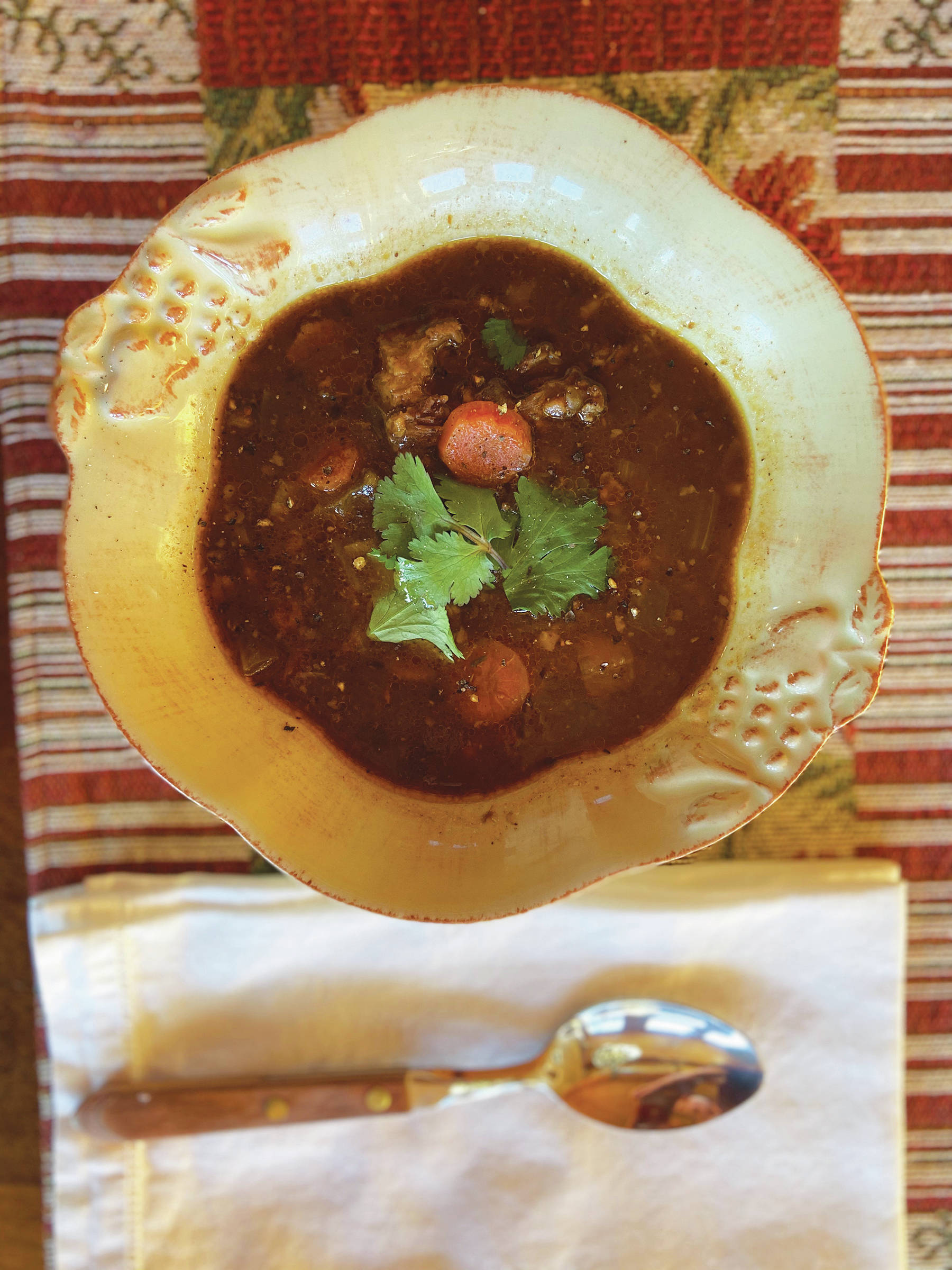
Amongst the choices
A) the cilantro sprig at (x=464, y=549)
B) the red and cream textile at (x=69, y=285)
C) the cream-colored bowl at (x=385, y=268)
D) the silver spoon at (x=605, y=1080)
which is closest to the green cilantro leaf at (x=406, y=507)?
the cilantro sprig at (x=464, y=549)

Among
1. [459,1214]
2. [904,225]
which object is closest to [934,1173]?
[459,1214]

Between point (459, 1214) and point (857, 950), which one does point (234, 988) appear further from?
point (857, 950)

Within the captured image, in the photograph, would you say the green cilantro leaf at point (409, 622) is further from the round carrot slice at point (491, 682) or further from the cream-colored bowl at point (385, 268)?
the cream-colored bowl at point (385, 268)

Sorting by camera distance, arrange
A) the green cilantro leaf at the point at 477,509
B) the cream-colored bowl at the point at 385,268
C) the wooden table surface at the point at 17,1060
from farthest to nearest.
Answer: the wooden table surface at the point at 17,1060 → the green cilantro leaf at the point at 477,509 → the cream-colored bowl at the point at 385,268

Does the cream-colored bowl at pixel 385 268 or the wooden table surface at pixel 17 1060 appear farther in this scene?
the wooden table surface at pixel 17 1060

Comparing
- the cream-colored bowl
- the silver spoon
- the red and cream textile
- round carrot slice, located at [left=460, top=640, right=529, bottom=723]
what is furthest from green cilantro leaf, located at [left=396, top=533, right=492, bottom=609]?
the silver spoon

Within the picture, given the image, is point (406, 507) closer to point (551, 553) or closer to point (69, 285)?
point (551, 553)

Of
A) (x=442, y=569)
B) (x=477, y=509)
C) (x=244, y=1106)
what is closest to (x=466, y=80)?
(x=477, y=509)
